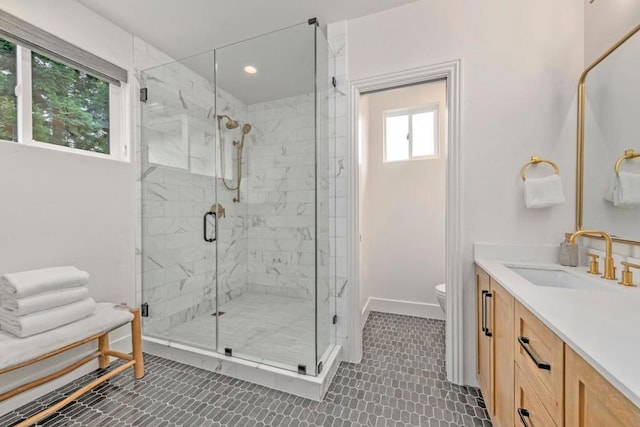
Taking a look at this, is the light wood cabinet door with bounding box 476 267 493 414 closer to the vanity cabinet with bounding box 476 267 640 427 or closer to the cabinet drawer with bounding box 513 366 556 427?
the vanity cabinet with bounding box 476 267 640 427

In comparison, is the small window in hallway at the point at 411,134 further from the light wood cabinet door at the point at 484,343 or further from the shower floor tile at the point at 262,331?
the shower floor tile at the point at 262,331

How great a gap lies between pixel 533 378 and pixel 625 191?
104cm

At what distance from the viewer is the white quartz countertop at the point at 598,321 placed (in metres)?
0.50

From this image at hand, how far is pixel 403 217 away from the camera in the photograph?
115 inches

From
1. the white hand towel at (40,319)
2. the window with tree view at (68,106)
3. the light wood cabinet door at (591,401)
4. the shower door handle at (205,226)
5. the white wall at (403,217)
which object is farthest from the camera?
the white wall at (403,217)

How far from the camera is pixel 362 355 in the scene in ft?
6.82

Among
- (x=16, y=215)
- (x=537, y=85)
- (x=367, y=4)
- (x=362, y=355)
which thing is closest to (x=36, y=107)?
(x=16, y=215)

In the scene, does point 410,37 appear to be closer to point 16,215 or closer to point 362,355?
point 362,355

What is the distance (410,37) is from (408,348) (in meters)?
2.42

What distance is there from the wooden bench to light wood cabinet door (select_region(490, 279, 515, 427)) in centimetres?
214

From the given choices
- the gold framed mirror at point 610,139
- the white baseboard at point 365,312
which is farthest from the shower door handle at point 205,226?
the gold framed mirror at point 610,139

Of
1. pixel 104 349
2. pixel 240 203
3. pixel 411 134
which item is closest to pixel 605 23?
pixel 411 134

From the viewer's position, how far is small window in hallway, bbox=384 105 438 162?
2.92m

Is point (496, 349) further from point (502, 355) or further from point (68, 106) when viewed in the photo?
point (68, 106)
